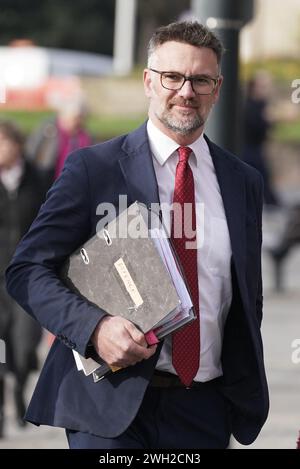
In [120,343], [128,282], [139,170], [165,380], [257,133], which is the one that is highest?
[139,170]

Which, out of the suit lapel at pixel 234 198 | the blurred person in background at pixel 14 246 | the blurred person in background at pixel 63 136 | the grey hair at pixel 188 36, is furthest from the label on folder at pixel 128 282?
the blurred person in background at pixel 63 136

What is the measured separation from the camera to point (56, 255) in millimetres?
A: 4180

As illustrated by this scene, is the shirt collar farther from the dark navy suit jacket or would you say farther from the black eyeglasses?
the black eyeglasses

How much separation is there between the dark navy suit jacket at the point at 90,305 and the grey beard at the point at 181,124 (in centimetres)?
11

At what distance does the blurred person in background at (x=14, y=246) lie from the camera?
8680 millimetres

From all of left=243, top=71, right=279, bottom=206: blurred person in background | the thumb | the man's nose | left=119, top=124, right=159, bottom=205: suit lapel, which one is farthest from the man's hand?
left=243, top=71, right=279, bottom=206: blurred person in background

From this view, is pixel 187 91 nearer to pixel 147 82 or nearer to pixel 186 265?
pixel 147 82

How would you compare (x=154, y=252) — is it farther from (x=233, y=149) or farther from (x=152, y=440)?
(x=233, y=149)

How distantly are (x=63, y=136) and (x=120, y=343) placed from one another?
310 inches

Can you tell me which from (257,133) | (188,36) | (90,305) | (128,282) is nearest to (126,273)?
(128,282)

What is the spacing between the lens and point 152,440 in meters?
4.27

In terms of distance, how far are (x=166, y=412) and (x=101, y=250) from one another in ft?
1.77

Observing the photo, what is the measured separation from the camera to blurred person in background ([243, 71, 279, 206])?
1866 centimetres

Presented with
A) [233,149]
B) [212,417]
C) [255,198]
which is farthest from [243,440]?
[233,149]
